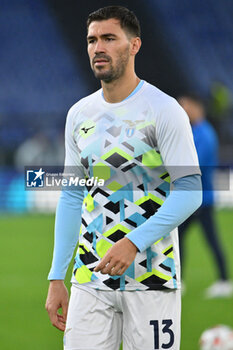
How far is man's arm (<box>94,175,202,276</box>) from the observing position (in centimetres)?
208

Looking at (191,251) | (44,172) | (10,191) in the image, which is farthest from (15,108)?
(44,172)

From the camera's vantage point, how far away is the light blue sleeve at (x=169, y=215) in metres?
2.14

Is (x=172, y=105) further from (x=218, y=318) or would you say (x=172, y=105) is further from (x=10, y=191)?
(x=10, y=191)

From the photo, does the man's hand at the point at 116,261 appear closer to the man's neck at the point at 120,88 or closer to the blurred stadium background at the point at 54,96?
the man's neck at the point at 120,88

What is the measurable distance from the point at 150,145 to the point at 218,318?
3287 mm

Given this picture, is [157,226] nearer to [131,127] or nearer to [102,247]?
[102,247]

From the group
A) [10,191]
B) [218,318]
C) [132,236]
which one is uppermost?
[10,191]

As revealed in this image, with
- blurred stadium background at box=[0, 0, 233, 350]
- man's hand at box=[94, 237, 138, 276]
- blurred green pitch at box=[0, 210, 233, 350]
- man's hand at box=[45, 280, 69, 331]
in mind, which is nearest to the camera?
man's hand at box=[94, 237, 138, 276]

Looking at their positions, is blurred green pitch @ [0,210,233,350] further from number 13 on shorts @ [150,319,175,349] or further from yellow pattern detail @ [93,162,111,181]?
yellow pattern detail @ [93,162,111,181]

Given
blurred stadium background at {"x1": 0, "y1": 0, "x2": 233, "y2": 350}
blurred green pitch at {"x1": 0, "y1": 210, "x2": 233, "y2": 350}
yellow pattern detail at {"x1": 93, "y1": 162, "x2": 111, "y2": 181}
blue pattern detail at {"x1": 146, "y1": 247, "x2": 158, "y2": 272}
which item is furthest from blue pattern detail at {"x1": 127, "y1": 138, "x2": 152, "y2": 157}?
blurred green pitch at {"x1": 0, "y1": 210, "x2": 233, "y2": 350}

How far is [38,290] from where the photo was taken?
6707 mm

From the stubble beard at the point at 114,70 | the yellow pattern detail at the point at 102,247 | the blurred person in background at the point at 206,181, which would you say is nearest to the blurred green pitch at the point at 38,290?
the blurred person in background at the point at 206,181

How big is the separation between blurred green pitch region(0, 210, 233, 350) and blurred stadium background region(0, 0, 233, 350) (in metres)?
0.01

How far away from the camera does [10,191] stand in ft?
45.6
